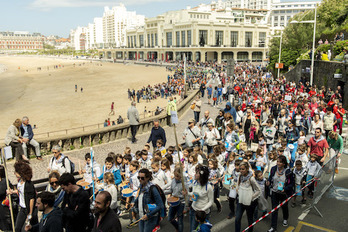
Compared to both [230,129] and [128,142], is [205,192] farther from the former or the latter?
[128,142]

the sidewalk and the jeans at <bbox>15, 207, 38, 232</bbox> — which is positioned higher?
the jeans at <bbox>15, 207, 38, 232</bbox>

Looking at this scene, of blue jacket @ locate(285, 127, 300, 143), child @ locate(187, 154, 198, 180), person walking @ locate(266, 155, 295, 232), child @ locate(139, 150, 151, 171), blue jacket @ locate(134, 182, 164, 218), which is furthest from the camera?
blue jacket @ locate(285, 127, 300, 143)

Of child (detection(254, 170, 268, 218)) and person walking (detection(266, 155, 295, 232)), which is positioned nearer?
child (detection(254, 170, 268, 218))

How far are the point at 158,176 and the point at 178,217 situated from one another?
903mm

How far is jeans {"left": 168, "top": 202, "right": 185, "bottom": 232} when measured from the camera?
19.5 ft

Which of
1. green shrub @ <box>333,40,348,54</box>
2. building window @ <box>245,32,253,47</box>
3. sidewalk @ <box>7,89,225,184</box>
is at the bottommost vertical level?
sidewalk @ <box>7,89,225,184</box>

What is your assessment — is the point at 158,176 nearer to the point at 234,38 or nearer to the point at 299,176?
the point at 299,176

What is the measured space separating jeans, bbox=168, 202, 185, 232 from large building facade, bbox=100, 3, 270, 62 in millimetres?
85419

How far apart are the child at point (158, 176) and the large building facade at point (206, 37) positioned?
279 ft

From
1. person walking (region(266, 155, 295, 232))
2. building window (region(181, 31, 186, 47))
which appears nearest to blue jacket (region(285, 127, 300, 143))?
person walking (region(266, 155, 295, 232))

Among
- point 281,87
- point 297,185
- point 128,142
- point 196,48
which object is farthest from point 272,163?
point 196,48

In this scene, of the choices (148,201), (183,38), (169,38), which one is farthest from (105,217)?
(169,38)

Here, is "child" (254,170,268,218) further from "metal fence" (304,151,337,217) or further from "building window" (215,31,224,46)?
"building window" (215,31,224,46)

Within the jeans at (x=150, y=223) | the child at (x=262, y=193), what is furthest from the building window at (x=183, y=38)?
the jeans at (x=150, y=223)
